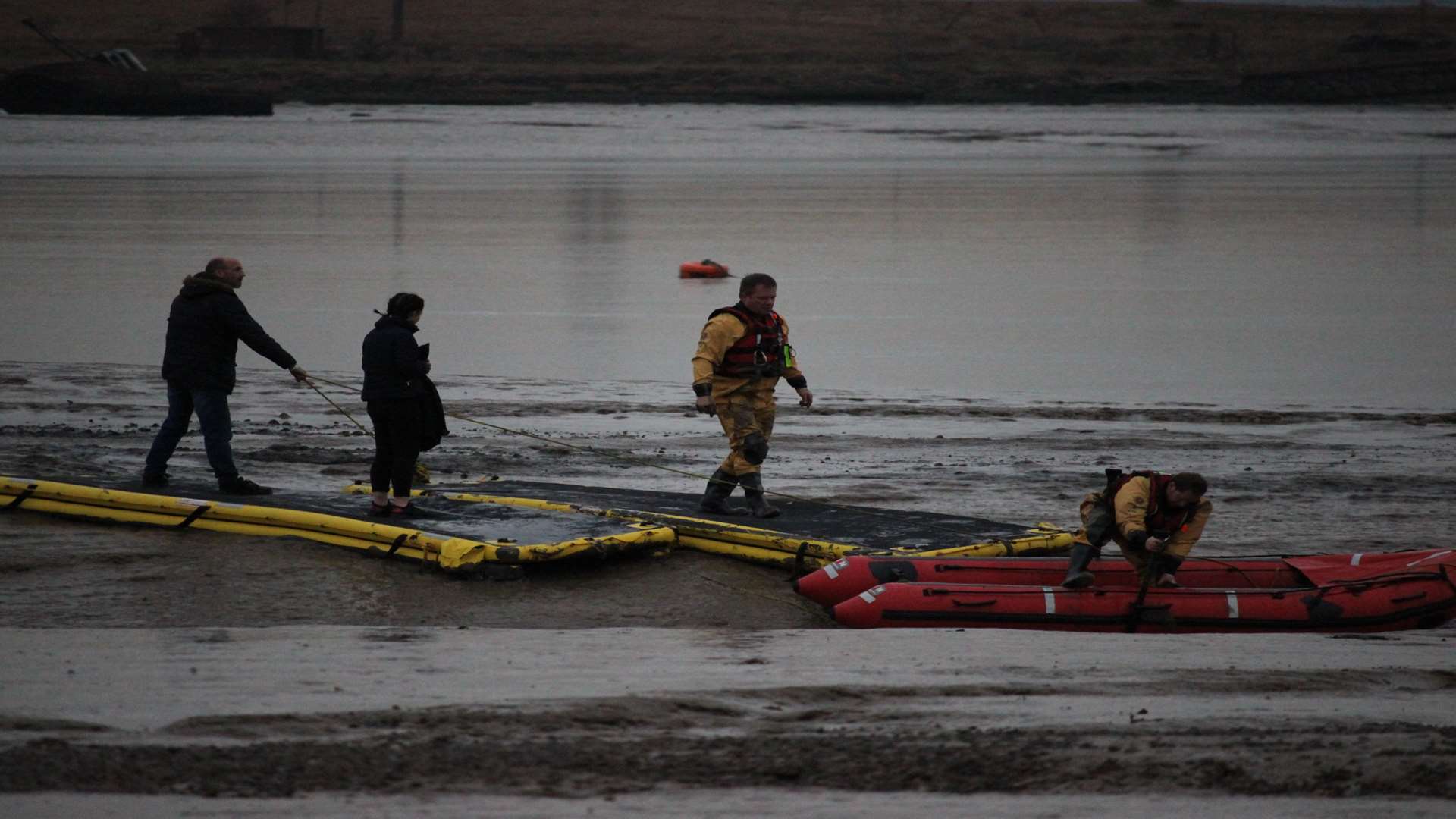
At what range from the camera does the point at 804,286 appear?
2219 centimetres

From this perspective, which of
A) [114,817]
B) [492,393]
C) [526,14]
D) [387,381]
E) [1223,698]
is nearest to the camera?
[114,817]

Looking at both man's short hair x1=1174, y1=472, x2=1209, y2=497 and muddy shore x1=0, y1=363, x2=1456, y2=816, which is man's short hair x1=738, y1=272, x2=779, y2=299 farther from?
man's short hair x1=1174, y1=472, x2=1209, y2=497

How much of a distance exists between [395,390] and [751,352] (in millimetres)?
1878

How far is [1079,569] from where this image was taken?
833 cm

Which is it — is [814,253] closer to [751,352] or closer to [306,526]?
[751,352]

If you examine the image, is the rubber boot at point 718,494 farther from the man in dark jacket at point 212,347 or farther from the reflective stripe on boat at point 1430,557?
the reflective stripe on boat at point 1430,557

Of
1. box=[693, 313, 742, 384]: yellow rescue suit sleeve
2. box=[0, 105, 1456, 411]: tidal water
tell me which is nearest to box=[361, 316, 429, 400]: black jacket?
box=[693, 313, 742, 384]: yellow rescue suit sleeve

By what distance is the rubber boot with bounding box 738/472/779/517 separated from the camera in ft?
31.3

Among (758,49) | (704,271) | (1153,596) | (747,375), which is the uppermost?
(758,49)

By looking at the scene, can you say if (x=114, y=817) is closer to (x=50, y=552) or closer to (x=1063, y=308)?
(x=50, y=552)

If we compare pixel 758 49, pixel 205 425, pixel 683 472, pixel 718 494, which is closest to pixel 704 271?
pixel 683 472

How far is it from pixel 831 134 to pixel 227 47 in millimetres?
34559

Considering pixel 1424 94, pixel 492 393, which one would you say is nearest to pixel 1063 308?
pixel 492 393

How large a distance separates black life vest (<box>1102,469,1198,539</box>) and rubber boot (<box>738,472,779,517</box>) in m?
2.01
